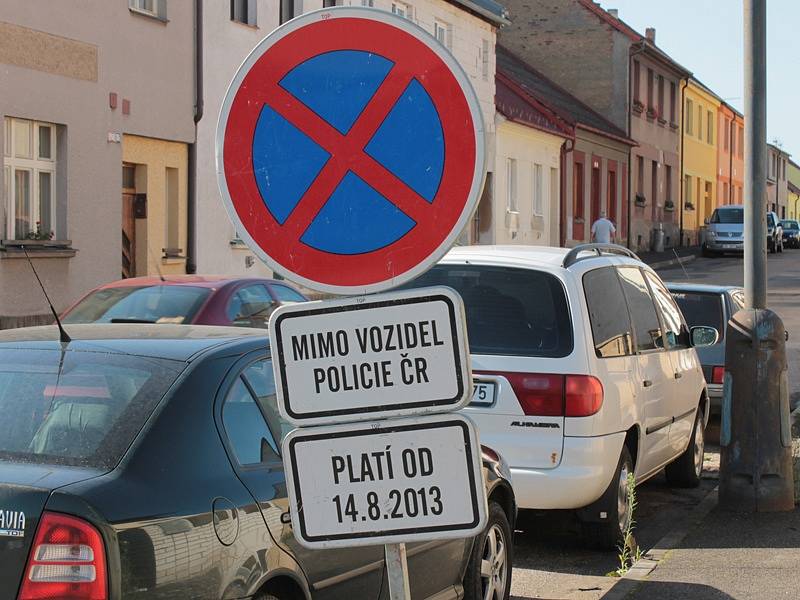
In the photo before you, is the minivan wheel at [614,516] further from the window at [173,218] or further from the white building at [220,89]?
the window at [173,218]

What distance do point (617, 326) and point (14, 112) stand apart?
1181 centimetres

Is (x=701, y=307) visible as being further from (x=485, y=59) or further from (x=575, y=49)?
(x=575, y=49)

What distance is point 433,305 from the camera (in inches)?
131

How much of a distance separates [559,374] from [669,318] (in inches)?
95.1

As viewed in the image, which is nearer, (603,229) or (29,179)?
(29,179)

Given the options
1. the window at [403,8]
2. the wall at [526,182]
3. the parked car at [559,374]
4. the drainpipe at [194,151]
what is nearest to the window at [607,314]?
the parked car at [559,374]

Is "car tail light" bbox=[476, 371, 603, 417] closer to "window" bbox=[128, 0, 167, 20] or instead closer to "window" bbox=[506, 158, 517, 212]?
"window" bbox=[128, 0, 167, 20]

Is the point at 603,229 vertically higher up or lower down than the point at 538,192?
lower down

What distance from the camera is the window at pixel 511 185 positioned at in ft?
127

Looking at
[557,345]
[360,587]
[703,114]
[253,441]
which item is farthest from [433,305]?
[703,114]

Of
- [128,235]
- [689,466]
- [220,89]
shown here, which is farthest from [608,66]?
[689,466]

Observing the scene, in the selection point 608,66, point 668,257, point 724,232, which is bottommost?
point 668,257

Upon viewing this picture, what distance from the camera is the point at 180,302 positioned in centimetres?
1133

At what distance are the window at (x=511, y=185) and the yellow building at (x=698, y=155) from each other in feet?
80.3
